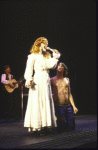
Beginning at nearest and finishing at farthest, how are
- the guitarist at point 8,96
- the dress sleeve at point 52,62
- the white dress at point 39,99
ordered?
the white dress at point 39,99 → the dress sleeve at point 52,62 → the guitarist at point 8,96

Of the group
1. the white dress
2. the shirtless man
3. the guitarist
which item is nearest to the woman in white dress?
the white dress

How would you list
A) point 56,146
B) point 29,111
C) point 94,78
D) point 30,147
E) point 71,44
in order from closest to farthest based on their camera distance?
point 30,147
point 56,146
point 29,111
point 71,44
point 94,78

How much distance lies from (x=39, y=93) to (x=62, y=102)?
25.1 inches

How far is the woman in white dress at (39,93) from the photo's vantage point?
2.42m

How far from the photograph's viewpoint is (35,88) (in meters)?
2.52

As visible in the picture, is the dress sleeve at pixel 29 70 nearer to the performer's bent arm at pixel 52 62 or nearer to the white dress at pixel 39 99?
the white dress at pixel 39 99

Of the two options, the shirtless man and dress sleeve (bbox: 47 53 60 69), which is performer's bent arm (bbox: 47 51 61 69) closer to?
dress sleeve (bbox: 47 53 60 69)

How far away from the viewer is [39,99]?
8.17 feet

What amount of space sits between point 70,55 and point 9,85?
7.65 feet

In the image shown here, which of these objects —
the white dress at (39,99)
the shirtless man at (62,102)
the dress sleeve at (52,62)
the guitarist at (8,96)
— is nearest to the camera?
the white dress at (39,99)

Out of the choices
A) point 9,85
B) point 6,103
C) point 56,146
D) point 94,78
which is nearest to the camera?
point 56,146

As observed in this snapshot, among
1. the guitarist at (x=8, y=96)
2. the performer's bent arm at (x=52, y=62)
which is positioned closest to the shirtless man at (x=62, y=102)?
the performer's bent arm at (x=52, y=62)

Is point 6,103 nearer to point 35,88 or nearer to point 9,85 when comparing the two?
point 9,85

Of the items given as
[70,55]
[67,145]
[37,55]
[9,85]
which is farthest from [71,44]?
[67,145]
